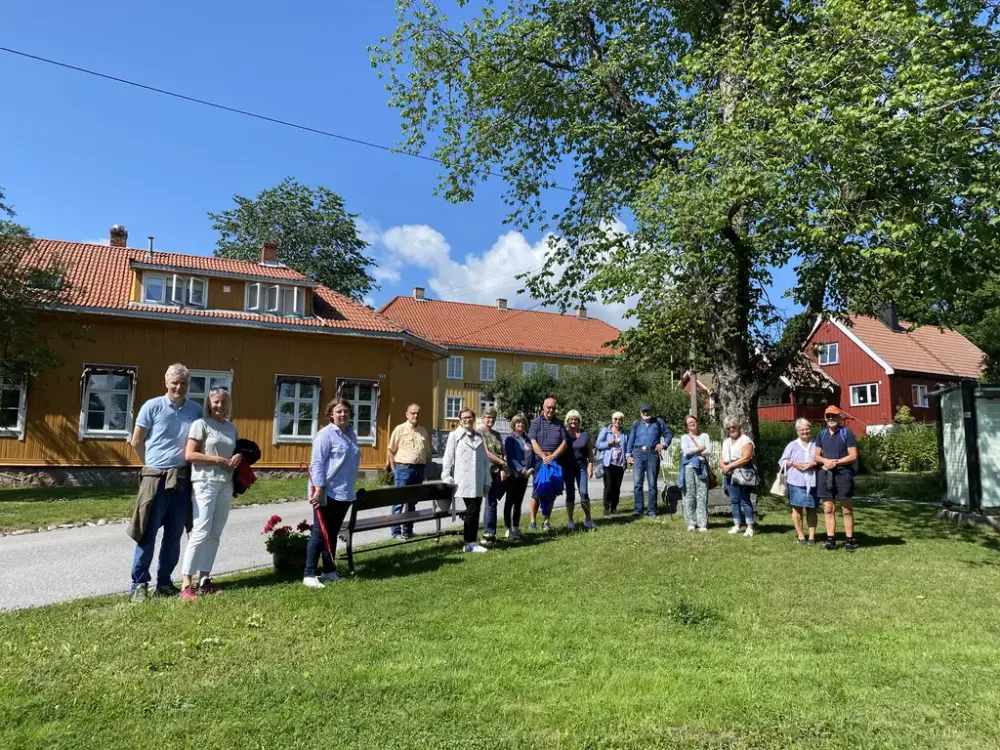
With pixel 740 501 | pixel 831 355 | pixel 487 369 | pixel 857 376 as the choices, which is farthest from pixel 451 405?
pixel 740 501

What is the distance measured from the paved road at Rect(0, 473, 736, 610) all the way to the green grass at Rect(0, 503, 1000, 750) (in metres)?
0.90

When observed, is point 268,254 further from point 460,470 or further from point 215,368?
point 460,470

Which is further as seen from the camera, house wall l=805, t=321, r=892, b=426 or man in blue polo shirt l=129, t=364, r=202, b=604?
house wall l=805, t=321, r=892, b=426

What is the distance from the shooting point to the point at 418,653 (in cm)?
439

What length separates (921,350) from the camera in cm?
3984

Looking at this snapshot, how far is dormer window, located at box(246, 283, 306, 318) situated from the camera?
64.5ft

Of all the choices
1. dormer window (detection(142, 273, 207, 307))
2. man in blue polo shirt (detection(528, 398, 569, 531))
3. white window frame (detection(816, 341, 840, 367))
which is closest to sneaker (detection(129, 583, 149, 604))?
man in blue polo shirt (detection(528, 398, 569, 531))

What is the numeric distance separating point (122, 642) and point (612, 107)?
12.9 m

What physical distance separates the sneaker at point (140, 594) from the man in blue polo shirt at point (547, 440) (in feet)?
16.8

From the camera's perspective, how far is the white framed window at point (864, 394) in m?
37.9

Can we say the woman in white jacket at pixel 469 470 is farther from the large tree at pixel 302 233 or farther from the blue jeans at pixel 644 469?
the large tree at pixel 302 233

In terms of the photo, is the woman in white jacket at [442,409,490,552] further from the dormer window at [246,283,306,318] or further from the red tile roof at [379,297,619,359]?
the red tile roof at [379,297,619,359]

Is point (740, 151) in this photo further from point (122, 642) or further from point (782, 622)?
point (122, 642)

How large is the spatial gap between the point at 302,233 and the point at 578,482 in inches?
1342
